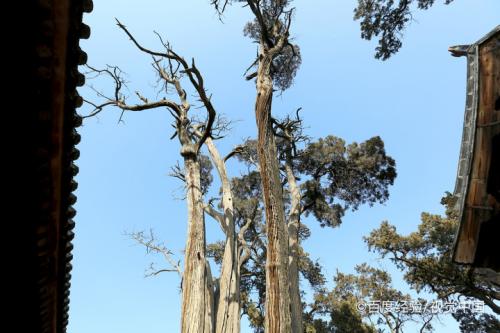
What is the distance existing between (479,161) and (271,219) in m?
3.79

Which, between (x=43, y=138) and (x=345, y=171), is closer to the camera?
(x=43, y=138)

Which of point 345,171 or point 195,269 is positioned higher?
point 345,171

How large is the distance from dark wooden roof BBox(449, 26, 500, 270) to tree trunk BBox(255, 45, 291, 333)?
2996mm

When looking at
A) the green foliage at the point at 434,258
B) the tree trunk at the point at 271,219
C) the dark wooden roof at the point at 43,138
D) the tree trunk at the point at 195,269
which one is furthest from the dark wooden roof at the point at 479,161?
the green foliage at the point at 434,258

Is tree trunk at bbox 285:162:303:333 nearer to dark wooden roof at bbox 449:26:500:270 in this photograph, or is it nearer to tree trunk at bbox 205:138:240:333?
tree trunk at bbox 205:138:240:333

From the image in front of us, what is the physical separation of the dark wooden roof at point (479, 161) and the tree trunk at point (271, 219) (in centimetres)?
300

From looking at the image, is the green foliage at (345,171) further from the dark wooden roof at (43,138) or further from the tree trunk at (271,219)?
the dark wooden roof at (43,138)

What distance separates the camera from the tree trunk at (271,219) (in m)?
5.86

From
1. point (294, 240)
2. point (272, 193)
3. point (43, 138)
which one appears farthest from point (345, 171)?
point (43, 138)

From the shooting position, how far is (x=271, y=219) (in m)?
6.70

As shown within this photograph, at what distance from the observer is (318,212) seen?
49.4ft

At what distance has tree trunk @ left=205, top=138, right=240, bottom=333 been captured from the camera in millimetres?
11297

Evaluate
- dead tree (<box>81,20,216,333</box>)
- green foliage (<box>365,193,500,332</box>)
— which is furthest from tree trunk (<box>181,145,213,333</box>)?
green foliage (<box>365,193,500,332</box>)

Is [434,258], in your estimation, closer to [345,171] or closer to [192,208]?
[345,171]
